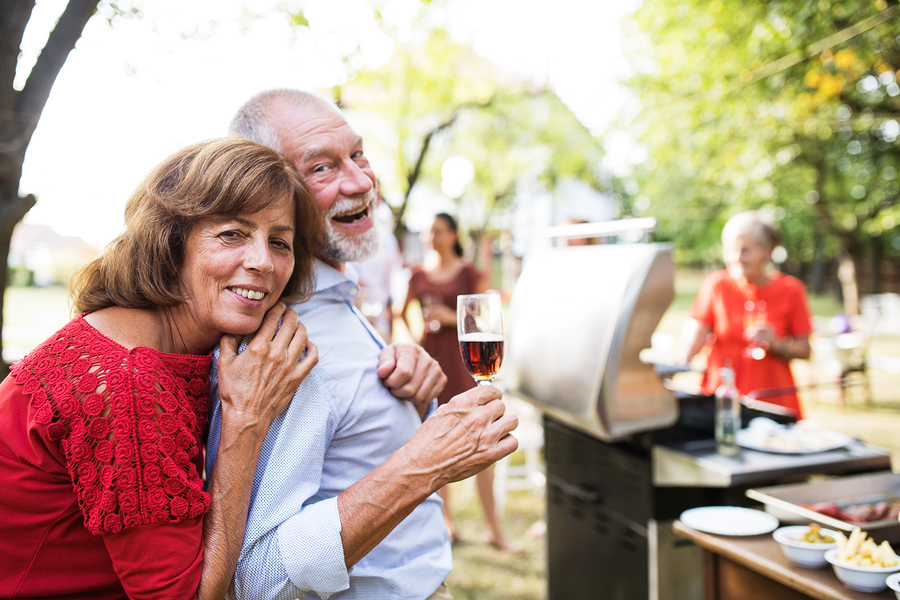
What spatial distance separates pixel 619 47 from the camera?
38.1ft

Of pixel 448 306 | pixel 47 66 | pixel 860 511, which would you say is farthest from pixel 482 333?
pixel 448 306

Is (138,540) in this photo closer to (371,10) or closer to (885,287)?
(371,10)

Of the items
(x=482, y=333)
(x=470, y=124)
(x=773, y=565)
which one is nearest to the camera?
(x=482, y=333)

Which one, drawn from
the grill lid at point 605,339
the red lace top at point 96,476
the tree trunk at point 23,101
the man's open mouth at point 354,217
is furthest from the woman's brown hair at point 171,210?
A: the grill lid at point 605,339

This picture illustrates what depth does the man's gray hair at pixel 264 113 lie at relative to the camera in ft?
5.57

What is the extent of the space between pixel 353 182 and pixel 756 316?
309 centimetres

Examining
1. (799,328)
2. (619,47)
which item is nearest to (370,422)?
(799,328)

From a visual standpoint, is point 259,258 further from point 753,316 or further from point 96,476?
point 753,316

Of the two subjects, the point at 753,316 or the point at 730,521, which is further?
the point at 753,316

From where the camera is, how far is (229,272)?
134 centimetres

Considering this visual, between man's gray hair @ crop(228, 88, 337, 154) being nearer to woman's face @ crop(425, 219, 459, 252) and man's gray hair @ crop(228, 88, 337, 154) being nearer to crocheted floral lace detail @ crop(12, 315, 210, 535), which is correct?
crocheted floral lace detail @ crop(12, 315, 210, 535)

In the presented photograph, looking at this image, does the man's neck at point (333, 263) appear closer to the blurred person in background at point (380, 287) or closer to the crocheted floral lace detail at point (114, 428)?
the crocheted floral lace detail at point (114, 428)

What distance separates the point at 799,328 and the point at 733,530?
223cm

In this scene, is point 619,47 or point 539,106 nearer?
point 619,47
